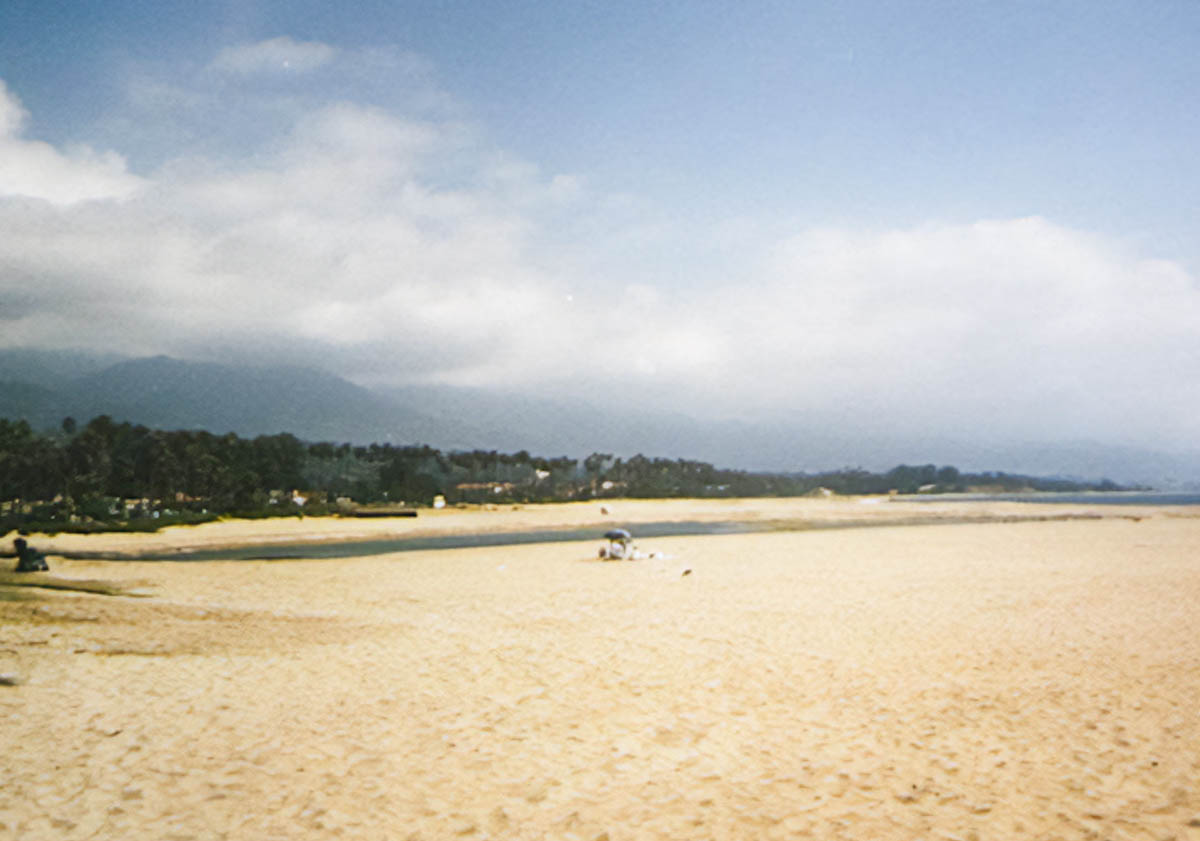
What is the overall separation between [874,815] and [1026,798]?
1.67m

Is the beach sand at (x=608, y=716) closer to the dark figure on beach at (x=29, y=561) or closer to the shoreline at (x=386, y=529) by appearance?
the dark figure on beach at (x=29, y=561)

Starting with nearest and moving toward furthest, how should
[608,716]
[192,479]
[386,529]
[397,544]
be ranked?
1. [608,716]
2. [397,544]
3. [386,529]
4. [192,479]

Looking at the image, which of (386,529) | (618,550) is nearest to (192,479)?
(386,529)

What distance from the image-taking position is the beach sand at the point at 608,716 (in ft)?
21.2

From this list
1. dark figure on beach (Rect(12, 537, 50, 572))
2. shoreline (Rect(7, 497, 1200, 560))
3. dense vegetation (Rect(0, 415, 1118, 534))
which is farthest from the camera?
dense vegetation (Rect(0, 415, 1118, 534))

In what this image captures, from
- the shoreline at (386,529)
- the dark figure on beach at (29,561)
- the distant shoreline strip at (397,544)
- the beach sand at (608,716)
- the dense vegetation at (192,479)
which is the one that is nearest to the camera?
the beach sand at (608,716)

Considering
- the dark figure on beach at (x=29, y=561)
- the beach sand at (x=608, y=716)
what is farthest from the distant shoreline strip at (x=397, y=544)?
the beach sand at (x=608, y=716)

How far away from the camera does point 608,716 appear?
9180 mm

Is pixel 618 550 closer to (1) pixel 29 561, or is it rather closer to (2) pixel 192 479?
(1) pixel 29 561

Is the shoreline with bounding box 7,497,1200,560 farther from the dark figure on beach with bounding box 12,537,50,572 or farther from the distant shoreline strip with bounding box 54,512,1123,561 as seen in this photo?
the dark figure on beach with bounding box 12,537,50,572

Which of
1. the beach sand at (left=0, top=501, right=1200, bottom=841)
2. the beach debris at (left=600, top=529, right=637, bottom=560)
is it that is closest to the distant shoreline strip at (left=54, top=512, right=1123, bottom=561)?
the beach debris at (left=600, top=529, right=637, bottom=560)

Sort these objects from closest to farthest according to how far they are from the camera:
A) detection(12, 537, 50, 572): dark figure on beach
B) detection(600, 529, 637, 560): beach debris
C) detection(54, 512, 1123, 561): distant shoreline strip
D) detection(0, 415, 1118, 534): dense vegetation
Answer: detection(12, 537, 50, 572): dark figure on beach < detection(600, 529, 637, 560): beach debris < detection(54, 512, 1123, 561): distant shoreline strip < detection(0, 415, 1118, 534): dense vegetation

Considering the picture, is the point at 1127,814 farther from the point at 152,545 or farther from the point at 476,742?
the point at 152,545

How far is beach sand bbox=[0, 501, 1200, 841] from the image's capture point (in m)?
6.46
